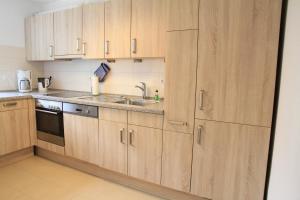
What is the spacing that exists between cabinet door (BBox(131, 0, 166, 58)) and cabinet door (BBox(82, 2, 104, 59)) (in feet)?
1.58

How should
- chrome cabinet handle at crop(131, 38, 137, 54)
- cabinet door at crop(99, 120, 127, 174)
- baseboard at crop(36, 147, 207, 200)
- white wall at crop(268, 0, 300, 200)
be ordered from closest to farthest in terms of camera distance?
white wall at crop(268, 0, 300, 200) → baseboard at crop(36, 147, 207, 200) → cabinet door at crop(99, 120, 127, 174) → chrome cabinet handle at crop(131, 38, 137, 54)

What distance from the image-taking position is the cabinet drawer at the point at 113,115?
7.04 ft

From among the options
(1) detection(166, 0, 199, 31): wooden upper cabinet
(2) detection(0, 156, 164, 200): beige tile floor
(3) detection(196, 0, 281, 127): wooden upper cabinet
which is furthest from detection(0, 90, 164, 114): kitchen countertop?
(2) detection(0, 156, 164, 200): beige tile floor

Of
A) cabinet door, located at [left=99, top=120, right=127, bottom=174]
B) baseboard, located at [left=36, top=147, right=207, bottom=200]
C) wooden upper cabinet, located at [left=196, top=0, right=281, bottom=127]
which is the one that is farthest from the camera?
cabinet door, located at [left=99, top=120, right=127, bottom=174]

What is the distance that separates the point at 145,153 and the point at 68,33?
78.1 inches

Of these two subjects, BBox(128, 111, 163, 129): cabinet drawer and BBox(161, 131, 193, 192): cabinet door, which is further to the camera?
BBox(128, 111, 163, 129): cabinet drawer

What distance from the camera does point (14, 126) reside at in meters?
2.72

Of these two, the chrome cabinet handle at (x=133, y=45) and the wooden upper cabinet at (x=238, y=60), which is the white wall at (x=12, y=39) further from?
the wooden upper cabinet at (x=238, y=60)

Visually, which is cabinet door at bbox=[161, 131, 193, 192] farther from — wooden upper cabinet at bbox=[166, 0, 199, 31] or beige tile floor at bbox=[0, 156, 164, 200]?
wooden upper cabinet at bbox=[166, 0, 199, 31]

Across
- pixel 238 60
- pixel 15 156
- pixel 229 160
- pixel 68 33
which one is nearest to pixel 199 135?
pixel 229 160

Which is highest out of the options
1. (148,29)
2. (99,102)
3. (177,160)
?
(148,29)

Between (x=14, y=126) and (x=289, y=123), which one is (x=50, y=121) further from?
(x=289, y=123)

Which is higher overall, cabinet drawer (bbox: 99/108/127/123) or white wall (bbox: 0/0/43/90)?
white wall (bbox: 0/0/43/90)

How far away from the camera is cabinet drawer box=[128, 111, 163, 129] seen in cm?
196
